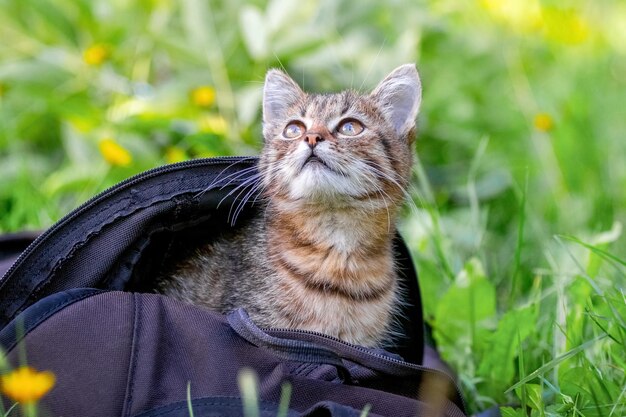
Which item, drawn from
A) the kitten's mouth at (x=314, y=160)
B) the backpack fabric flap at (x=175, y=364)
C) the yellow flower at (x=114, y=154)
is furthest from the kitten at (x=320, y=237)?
the yellow flower at (x=114, y=154)

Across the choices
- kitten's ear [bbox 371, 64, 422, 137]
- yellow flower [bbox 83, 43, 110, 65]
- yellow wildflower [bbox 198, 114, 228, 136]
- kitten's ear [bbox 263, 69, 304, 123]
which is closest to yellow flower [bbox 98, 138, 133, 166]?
yellow wildflower [bbox 198, 114, 228, 136]

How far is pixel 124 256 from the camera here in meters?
2.39

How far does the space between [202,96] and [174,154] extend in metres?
0.43

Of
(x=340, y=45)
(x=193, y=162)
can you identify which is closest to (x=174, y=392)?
(x=193, y=162)

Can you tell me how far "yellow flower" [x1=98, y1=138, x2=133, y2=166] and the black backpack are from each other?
4.16 ft

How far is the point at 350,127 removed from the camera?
8.73ft

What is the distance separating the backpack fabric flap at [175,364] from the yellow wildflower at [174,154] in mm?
1643

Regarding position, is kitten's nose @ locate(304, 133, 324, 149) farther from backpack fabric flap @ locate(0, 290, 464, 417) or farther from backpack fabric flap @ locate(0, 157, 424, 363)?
backpack fabric flap @ locate(0, 290, 464, 417)

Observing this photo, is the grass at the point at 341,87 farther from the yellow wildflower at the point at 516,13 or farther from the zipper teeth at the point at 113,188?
the zipper teeth at the point at 113,188

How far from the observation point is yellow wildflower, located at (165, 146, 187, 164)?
3.74 meters

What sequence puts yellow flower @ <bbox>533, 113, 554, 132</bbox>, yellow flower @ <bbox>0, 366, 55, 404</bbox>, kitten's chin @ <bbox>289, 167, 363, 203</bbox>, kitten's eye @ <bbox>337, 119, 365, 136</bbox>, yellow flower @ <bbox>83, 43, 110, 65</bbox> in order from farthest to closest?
yellow flower @ <bbox>83, 43, 110, 65</bbox> → yellow flower @ <bbox>533, 113, 554, 132</bbox> → kitten's eye @ <bbox>337, 119, 365, 136</bbox> → kitten's chin @ <bbox>289, 167, 363, 203</bbox> → yellow flower @ <bbox>0, 366, 55, 404</bbox>

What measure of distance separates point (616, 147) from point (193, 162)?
332 cm

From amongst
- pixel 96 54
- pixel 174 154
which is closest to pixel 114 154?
pixel 174 154

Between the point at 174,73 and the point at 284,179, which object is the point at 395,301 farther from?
the point at 174,73
